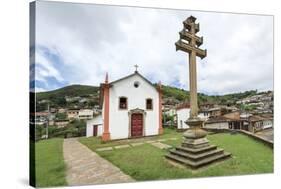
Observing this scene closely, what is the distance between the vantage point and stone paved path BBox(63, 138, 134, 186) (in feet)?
15.0

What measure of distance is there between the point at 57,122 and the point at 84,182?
2.53 ft

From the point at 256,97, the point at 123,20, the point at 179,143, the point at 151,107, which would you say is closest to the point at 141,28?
the point at 123,20

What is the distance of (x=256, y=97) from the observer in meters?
5.49

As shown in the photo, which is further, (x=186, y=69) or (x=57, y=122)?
(x=186, y=69)

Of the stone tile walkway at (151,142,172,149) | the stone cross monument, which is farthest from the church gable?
the stone tile walkway at (151,142,172,149)

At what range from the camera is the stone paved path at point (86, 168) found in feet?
15.0

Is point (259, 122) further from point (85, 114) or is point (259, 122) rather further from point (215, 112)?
point (85, 114)

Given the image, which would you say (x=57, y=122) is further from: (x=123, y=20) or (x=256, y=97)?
(x=256, y=97)

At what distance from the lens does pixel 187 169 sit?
16.1ft

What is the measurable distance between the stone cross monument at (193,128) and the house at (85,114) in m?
1.11

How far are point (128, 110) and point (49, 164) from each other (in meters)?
1.17

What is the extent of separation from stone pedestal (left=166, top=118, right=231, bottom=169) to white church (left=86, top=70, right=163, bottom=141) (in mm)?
353

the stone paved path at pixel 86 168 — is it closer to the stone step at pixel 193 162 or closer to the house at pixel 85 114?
the house at pixel 85 114

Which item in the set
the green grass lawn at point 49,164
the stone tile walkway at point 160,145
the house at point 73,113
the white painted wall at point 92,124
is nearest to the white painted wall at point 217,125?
the stone tile walkway at point 160,145
